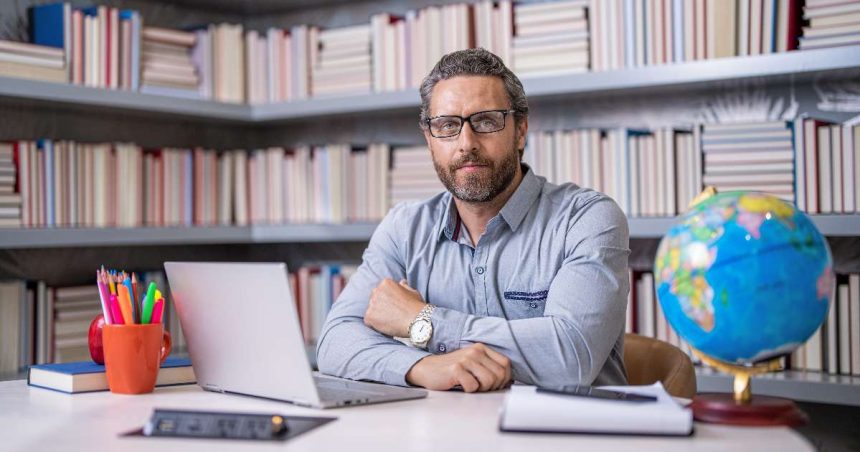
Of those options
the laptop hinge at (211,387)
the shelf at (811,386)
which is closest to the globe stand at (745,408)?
the laptop hinge at (211,387)

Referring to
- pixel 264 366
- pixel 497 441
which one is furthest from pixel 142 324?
pixel 497 441

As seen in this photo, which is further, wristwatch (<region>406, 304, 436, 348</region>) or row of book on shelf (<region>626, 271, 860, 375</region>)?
row of book on shelf (<region>626, 271, 860, 375</region>)

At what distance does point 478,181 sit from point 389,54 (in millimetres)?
1326

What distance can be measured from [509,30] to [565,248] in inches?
49.2

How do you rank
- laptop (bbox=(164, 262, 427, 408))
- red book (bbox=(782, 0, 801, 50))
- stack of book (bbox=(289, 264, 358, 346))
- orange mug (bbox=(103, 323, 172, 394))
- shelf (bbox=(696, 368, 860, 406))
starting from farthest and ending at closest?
stack of book (bbox=(289, 264, 358, 346))
red book (bbox=(782, 0, 801, 50))
shelf (bbox=(696, 368, 860, 406))
orange mug (bbox=(103, 323, 172, 394))
laptop (bbox=(164, 262, 427, 408))

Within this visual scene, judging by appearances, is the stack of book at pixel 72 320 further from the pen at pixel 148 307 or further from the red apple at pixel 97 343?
the pen at pixel 148 307

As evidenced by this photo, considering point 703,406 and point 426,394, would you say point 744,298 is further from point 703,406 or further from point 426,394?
point 426,394

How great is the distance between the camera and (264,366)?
4.81 feet

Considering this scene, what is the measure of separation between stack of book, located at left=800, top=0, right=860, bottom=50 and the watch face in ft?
4.68

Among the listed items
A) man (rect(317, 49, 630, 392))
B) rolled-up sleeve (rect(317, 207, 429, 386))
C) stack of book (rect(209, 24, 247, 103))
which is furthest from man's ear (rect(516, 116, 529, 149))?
stack of book (rect(209, 24, 247, 103))

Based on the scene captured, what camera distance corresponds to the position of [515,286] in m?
2.03

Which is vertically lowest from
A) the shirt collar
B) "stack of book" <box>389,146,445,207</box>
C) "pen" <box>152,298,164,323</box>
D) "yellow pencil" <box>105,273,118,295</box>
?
"pen" <box>152,298,164,323</box>

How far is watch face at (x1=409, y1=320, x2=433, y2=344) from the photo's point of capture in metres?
1.81

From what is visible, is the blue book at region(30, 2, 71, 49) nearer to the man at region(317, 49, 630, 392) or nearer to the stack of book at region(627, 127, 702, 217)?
the man at region(317, 49, 630, 392)
